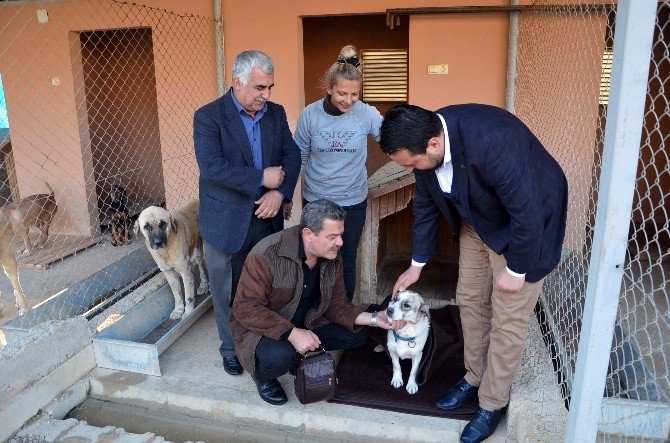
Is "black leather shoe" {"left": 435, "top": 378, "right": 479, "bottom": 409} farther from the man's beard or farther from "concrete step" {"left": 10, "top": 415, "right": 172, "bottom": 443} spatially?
"concrete step" {"left": 10, "top": 415, "right": 172, "bottom": 443}

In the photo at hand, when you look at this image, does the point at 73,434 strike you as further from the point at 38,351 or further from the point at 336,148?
the point at 336,148

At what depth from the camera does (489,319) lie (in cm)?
283

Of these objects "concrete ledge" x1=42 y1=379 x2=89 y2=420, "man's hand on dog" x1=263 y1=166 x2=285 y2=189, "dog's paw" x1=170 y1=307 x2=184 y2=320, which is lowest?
"concrete ledge" x1=42 y1=379 x2=89 y2=420

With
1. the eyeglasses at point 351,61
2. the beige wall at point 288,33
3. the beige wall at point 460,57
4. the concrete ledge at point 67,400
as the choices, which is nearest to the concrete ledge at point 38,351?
the concrete ledge at point 67,400

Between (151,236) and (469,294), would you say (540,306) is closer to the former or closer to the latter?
(469,294)

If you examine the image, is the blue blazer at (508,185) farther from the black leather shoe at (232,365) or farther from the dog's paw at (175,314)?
the dog's paw at (175,314)

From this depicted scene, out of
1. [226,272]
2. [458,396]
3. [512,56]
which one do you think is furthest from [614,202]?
[512,56]

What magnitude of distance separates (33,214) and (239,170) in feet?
14.3

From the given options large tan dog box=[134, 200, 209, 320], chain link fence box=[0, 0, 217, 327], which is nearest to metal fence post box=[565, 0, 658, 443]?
large tan dog box=[134, 200, 209, 320]

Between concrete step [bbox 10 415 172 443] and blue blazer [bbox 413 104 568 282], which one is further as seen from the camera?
concrete step [bbox 10 415 172 443]

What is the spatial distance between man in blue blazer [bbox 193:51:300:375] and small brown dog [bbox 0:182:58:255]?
3583 mm

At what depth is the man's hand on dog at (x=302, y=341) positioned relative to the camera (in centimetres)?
285

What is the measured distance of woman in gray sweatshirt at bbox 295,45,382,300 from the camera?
3439 millimetres

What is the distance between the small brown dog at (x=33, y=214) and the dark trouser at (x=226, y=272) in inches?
138
